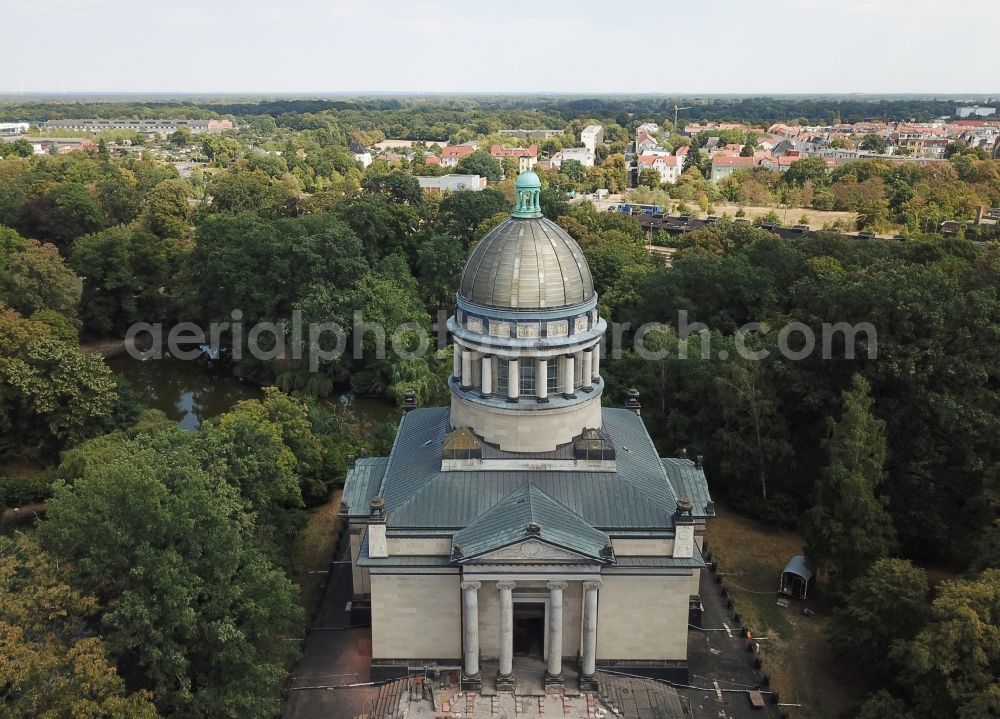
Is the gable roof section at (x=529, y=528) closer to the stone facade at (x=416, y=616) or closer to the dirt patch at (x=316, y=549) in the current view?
the stone facade at (x=416, y=616)

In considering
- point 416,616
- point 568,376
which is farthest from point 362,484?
point 568,376

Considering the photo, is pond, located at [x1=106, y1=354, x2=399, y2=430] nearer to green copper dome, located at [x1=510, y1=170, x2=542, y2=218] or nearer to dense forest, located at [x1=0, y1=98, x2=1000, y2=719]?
dense forest, located at [x1=0, y1=98, x2=1000, y2=719]

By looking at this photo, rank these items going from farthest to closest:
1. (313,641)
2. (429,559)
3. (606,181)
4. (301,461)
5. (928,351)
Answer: (606,181)
(301,461)
(928,351)
(313,641)
(429,559)

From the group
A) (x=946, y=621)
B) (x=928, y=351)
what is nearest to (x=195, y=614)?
(x=946, y=621)

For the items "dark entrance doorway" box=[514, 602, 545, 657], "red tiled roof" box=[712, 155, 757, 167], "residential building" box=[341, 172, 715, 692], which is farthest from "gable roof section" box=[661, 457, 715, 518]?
"red tiled roof" box=[712, 155, 757, 167]

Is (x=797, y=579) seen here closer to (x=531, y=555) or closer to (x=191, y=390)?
(x=531, y=555)

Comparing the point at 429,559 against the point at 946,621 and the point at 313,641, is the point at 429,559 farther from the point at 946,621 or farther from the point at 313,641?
the point at 946,621
